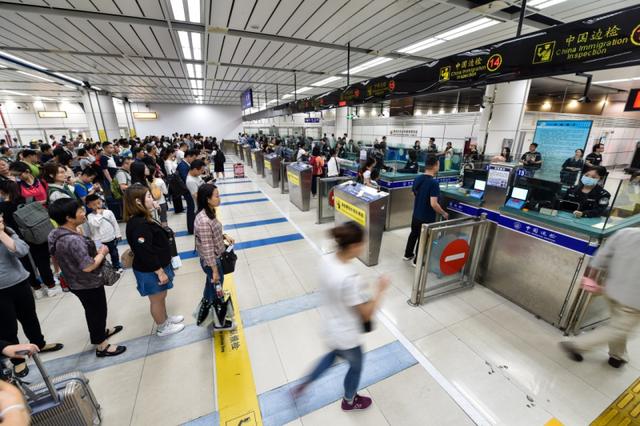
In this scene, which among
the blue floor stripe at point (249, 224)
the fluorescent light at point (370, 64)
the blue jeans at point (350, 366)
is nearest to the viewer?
the blue jeans at point (350, 366)

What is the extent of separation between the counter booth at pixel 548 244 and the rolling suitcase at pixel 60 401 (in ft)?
14.5

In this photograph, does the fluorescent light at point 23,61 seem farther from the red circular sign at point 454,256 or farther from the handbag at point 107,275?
the red circular sign at point 454,256

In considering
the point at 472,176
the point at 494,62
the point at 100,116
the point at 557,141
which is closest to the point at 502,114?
the point at 557,141

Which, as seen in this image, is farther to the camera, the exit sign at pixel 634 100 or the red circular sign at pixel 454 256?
the exit sign at pixel 634 100

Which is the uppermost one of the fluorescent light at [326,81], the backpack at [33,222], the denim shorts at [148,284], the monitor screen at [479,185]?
the fluorescent light at [326,81]

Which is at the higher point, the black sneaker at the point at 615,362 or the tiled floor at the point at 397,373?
the black sneaker at the point at 615,362

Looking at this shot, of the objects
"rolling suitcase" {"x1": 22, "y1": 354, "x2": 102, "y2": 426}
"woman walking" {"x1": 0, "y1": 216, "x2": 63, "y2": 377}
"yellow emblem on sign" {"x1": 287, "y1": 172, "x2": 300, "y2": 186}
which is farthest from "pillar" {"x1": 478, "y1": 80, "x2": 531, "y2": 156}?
"woman walking" {"x1": 0, "y1": 216, "x2": 63, "y2": 377}

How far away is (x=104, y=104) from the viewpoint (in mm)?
13195

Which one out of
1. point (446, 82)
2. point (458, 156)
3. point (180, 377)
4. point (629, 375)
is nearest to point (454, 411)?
point (629, 375)

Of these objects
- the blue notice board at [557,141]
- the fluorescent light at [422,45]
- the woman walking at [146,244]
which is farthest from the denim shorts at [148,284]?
the blue notice board at [557,141]

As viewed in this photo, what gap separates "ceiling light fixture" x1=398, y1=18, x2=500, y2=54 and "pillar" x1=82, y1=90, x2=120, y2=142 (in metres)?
13.8

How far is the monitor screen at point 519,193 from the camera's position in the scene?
10.7 feet

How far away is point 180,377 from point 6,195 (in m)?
2.97

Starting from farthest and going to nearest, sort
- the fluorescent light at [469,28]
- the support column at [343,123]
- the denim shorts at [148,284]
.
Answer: the support column at [343,123] < the fluorescent light at [469,28] < the denim shorts at [148,284]
